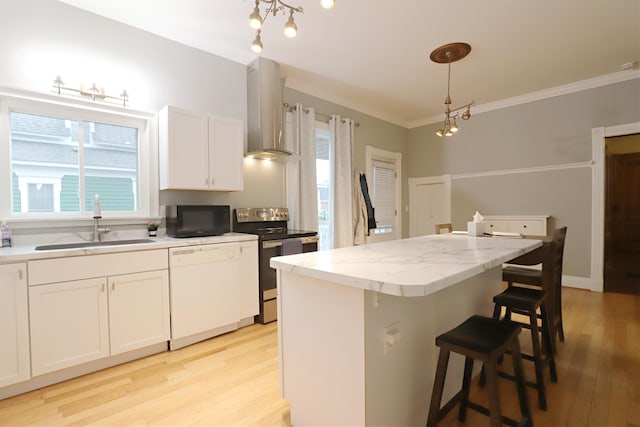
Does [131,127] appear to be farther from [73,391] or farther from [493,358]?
[493,358]

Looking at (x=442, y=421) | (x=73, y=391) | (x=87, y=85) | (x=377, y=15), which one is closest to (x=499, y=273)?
(x=442, y=421)

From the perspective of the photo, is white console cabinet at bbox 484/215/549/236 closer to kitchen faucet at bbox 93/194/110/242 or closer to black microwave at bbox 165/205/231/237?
black microwave at bbox 165/205/231/237

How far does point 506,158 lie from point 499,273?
10.3ft

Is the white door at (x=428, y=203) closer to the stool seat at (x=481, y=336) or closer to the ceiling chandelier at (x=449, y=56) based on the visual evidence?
the ceiling chandelier at (x=449, y=56)

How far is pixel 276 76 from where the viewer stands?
3512 mm

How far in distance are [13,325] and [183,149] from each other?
5.78 ft

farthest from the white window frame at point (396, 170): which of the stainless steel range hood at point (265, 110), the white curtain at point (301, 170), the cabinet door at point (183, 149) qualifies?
the cabinet door at point (183, 149)

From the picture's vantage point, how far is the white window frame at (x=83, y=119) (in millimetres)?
2273

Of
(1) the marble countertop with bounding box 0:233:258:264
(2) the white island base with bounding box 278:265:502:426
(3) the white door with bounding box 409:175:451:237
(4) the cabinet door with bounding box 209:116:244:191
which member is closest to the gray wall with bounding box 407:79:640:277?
(3) the white door with bounding box 409:175:451:237

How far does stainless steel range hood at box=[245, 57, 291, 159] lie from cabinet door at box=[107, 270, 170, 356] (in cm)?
171

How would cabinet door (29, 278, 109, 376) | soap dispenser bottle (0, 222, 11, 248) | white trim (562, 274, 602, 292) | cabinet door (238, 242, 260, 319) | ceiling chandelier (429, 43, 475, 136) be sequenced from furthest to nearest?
white trim (562, 274, 602, 292) < ceiling chandelier (429, 43, 475, 136) < cabinet door (238, 242, 260, 319) < soap dispenser bottle (0, 222, 11, 248) < cabinet door (29, 278, 109, 376)

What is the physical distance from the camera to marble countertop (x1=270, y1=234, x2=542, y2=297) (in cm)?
104

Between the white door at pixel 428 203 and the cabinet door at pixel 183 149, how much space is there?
4.19 metres

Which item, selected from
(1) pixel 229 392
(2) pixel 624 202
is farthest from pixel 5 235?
(2) pixel 624 202
